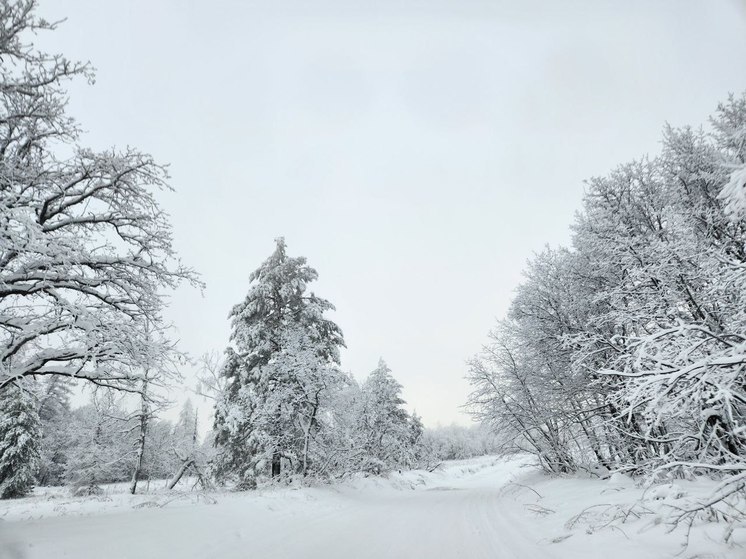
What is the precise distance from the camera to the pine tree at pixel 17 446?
24250 millimetres

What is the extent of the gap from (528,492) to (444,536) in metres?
8.87

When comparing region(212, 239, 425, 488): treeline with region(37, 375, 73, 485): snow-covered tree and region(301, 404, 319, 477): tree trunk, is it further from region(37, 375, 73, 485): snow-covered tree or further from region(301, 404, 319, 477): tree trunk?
region(37, 375, 73, 485): snow-covered tree

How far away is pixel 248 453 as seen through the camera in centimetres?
1549

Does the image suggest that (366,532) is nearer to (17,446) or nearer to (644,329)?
(644,329)

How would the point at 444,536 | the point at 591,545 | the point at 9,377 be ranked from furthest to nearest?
the point at 444,536, the point at 9,377, the point at 591,545

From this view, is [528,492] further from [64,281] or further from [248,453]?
[64,281]

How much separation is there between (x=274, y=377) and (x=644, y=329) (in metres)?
14.0

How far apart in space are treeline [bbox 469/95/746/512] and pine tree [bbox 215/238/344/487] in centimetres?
818

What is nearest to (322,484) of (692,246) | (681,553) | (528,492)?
(528,492)

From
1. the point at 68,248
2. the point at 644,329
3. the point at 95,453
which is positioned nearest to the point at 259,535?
the point at 68,248

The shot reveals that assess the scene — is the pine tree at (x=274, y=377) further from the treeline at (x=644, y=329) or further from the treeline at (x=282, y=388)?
the treeline at (x=644, y=329)

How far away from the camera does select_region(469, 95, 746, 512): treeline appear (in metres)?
3.95

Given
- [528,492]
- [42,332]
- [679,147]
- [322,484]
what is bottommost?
[528,492]

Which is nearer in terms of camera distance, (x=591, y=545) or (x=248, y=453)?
(x=591, y=545)
